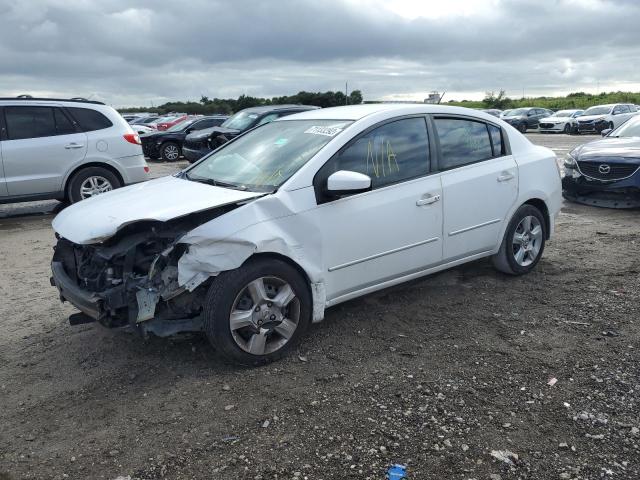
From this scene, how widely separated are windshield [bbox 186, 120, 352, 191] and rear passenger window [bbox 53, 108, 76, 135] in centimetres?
497

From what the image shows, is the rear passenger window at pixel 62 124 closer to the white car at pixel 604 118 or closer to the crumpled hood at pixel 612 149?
the crumpled hood at pixel 612 149

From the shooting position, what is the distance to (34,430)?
328 cm

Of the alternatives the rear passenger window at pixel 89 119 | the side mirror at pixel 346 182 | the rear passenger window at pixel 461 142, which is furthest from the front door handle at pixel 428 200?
the rear passenger window at pixel 89 119

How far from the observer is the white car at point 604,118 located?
102ft

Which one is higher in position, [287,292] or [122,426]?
[287,292]

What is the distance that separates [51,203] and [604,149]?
9495mm

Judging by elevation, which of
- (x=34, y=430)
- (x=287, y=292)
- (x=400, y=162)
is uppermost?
(x=400, y=162)

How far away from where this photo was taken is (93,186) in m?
9.44

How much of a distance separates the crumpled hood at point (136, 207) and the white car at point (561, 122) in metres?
32.7

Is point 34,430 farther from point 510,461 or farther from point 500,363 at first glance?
point 500,363

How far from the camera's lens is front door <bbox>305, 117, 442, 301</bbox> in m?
4.16

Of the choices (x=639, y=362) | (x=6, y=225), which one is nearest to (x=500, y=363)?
(x=639, y=362)

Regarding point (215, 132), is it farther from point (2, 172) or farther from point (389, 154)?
point (389, 154)

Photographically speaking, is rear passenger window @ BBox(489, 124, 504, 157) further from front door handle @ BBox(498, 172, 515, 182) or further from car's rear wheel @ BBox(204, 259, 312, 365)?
car's rear wheel @ BBox(204, 259, 312, 365)
